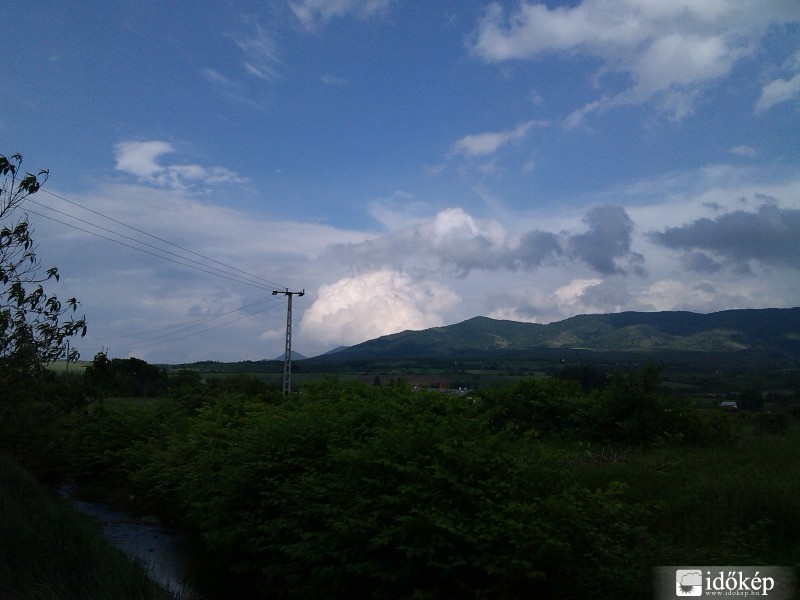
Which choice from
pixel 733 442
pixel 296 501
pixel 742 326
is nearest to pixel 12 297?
pixel 296 501

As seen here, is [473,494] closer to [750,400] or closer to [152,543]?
[152,543]

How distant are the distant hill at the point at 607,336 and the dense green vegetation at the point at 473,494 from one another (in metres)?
50.5

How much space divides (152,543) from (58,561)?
5834 mm

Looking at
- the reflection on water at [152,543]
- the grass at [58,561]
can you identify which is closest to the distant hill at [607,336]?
the reflection on water at [152,543]

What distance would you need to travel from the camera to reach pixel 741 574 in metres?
6.01

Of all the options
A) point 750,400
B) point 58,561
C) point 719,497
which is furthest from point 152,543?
point 750,400

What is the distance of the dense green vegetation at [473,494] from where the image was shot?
6.64 m

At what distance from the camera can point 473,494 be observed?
7.13 meters

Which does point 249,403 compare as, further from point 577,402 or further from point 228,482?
point 577,402

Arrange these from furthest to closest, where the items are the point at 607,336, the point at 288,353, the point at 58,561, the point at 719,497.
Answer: the point at 607,336
the point at 288,353
the point at 719,497
the point at 58,561

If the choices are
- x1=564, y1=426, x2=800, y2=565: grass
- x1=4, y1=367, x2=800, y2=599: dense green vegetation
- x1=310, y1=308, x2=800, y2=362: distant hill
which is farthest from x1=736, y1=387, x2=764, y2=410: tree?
x1=310, y1=308, x2=800, y2=362: distant hill

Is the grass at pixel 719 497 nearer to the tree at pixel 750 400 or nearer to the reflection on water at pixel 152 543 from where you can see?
the reflection on water at pixel 152 543

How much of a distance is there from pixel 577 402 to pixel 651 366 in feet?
5.90

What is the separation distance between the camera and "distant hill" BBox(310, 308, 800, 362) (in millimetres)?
69375
